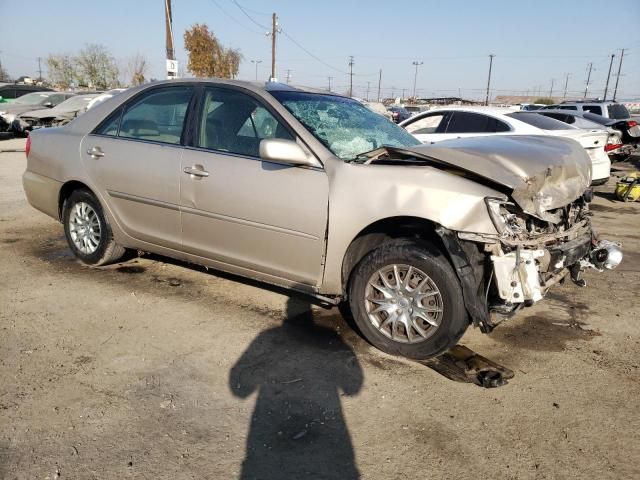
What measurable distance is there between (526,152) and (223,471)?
2.74m

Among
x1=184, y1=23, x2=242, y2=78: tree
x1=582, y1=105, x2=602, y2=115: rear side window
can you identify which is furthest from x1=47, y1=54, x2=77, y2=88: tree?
x1=582, y1=105, x2=602, y2=115: rear side window

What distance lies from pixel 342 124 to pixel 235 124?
2.74 ft

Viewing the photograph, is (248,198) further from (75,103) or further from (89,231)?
(75,103)

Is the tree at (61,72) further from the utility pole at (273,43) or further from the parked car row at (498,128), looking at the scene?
the parked car row at (498,128)

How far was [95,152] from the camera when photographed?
445 cm

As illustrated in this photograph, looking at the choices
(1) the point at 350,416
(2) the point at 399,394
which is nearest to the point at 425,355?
(2) the point at 399,394

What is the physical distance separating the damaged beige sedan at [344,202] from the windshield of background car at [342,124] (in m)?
0.02

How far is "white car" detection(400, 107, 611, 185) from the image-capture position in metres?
8.21

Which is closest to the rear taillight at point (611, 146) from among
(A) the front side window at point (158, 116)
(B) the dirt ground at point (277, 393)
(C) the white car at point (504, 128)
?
(C) the white car at point (504, 128)

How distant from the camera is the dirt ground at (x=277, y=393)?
91.4 inches

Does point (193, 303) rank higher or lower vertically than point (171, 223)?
lower

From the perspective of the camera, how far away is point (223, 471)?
2.23m

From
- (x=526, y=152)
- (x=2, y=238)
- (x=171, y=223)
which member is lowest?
(x=2, y=238)

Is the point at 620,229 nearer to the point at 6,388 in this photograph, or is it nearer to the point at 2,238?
the point at 6,388
